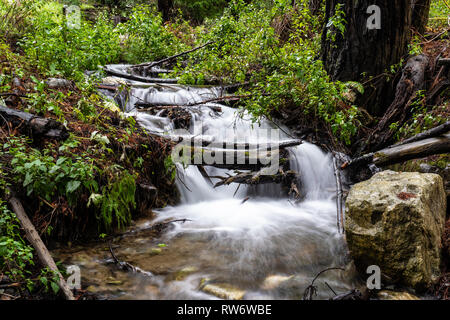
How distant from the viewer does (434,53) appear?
16.9ft

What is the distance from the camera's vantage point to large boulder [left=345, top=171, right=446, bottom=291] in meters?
2.62

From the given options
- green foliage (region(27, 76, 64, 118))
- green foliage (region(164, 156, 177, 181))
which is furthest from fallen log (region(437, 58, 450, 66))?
green foliage (region(27, 76, 64, 118))

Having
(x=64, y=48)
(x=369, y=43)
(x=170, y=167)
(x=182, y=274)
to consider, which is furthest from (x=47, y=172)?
(x=369, y=43)

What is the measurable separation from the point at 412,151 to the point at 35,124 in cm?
409

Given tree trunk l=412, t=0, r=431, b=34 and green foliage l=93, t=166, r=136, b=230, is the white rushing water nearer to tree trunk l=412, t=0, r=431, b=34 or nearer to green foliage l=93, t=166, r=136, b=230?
green foliage l=93, t=166, r=136, b=230

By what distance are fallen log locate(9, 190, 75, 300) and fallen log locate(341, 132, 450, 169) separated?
11.9 feet

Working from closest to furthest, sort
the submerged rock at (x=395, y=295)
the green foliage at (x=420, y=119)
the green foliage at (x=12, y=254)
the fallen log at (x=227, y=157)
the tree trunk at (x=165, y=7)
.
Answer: the green foliage at (x=12, y=254) → the submerged rock at (x=395, y=295) → the green foliage at (x=420, y=119) → the fallen log at (x=227, y=157) → the tree trunk at (x=165, y=7)

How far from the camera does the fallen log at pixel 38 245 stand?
2.27m

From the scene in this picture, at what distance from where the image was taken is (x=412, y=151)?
360 cm

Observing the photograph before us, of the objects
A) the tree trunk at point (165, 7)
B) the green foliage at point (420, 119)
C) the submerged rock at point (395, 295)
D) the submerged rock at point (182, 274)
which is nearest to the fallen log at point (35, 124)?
the submerged rock at point (182, 274)

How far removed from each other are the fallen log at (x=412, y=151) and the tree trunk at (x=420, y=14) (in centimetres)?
309

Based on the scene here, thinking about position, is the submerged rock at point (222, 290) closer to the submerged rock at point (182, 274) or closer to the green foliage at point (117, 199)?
the submerged rock at point (182, 274)

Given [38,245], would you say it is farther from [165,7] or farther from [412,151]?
[165,7]

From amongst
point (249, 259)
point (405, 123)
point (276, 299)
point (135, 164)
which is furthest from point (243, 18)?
point (276, 299)
